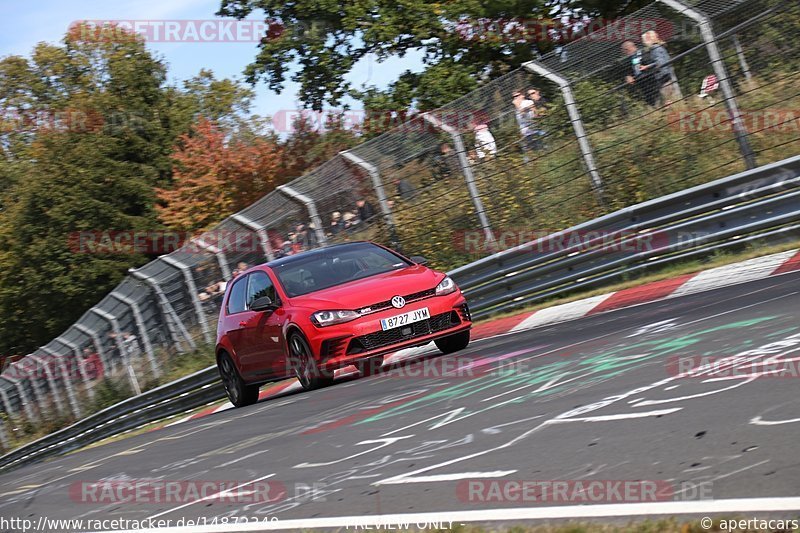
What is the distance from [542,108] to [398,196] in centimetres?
305

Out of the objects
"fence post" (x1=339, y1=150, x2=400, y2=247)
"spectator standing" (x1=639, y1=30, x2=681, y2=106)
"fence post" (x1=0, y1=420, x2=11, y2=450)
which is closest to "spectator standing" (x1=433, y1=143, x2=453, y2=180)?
"fence post" (x1=339, y1=150, x2=400, y2=247)

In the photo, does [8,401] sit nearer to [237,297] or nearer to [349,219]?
[349,219]

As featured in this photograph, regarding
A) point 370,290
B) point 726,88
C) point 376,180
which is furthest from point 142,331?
point 726,88

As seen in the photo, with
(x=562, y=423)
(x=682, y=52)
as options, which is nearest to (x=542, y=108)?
(x=682, y=52)

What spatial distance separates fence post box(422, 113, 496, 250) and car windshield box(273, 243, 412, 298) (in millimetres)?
3362

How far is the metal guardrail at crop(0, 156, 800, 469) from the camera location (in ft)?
42.3

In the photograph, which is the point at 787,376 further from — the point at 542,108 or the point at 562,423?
the point at 542,108

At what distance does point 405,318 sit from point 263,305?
1.75 metres

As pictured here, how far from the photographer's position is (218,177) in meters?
35.6

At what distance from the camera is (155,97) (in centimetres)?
4944

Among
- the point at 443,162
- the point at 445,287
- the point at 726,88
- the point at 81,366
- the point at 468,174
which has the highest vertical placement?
the point at 443,162

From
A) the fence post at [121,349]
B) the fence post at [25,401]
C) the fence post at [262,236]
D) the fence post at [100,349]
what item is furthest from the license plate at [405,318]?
the fence post at [25,401]

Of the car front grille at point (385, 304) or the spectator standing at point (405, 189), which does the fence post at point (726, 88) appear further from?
the spectator standing at point (405, 189)

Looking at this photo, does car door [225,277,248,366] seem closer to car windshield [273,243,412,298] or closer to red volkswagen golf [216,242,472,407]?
red volkswagen golf [216,242,472,407]
